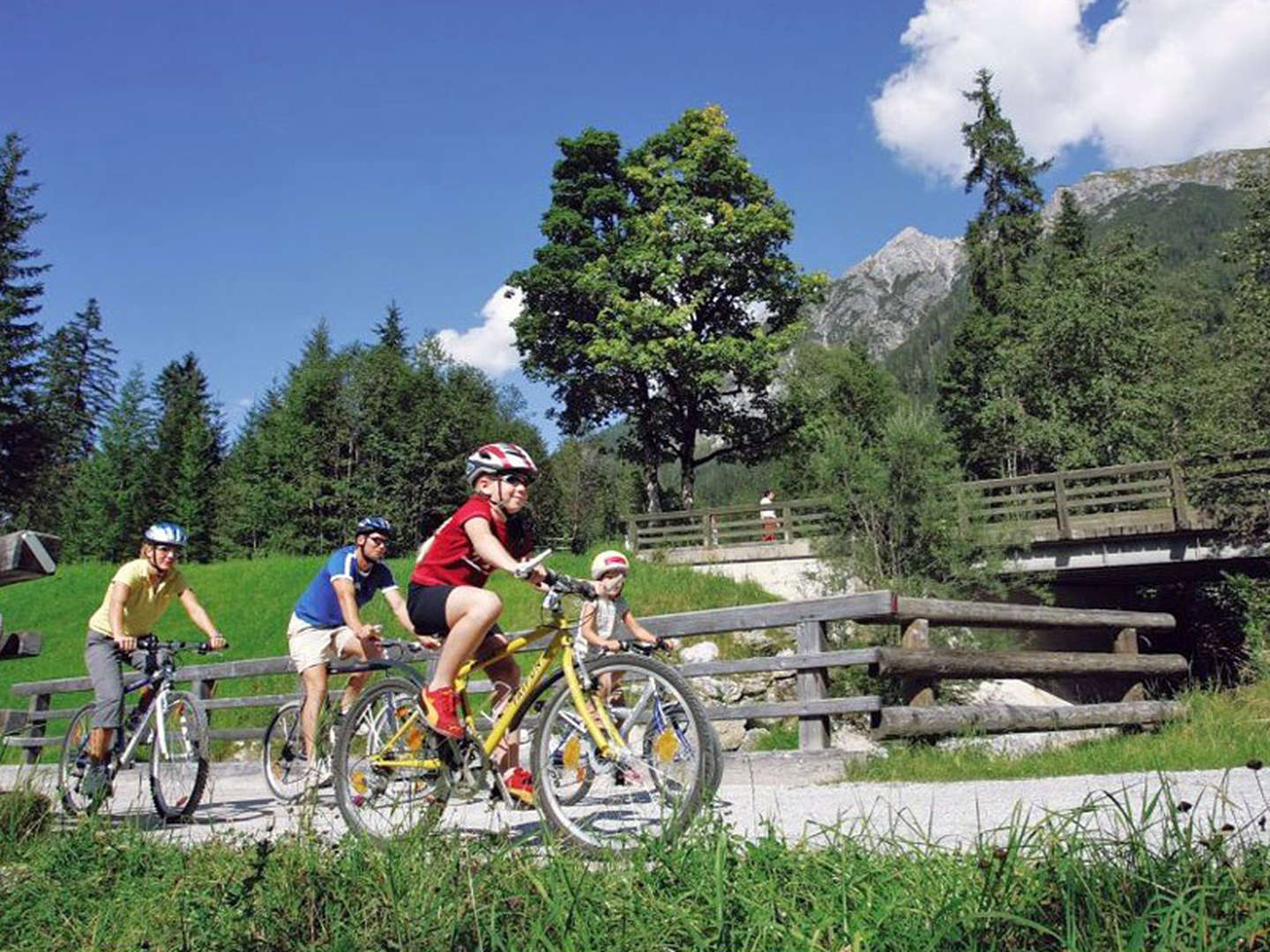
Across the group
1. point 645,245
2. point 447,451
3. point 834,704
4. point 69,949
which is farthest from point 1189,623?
point 447,451

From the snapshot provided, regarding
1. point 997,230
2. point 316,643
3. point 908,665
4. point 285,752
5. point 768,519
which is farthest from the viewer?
point 997,230

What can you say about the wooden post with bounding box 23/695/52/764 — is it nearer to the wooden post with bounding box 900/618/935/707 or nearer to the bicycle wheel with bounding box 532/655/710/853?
the wooden post with bounding box 900/618/935/707

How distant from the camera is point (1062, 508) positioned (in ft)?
74.8

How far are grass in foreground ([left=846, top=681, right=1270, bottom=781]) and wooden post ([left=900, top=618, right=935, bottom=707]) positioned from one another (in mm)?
495

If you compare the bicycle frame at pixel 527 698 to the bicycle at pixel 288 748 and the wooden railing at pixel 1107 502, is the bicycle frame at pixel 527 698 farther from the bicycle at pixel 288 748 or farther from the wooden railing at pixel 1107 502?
the wooden railing at pixel 1107 502

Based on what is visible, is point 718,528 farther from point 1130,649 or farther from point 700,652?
point 1130,649

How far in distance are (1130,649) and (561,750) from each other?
274 inches

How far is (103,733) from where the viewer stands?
6.26 meters

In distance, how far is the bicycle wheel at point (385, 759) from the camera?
463cm

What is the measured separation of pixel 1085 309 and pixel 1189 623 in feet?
48.0

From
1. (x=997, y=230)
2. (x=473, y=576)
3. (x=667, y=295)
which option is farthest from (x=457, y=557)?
(x=997, y=230)

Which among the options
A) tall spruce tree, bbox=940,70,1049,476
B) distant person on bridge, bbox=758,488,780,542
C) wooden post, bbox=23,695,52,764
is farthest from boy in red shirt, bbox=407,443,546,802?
tall spruce tree, bbox=940,70,1049,476

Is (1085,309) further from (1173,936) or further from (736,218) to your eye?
(1173,936)

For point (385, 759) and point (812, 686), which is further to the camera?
point (812, 686)
